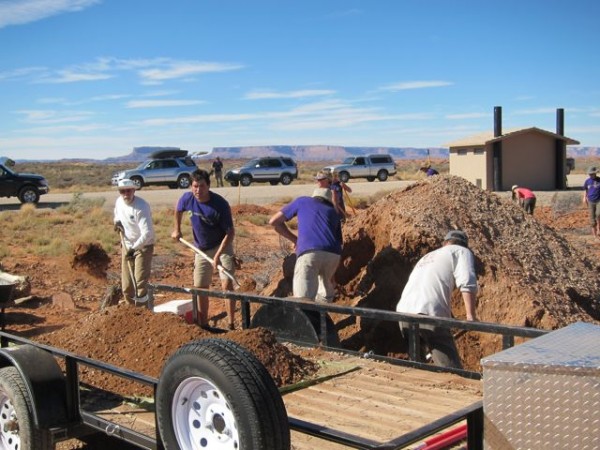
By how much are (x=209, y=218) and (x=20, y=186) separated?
68.8ft

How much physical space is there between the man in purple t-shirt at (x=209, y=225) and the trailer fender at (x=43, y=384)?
139 inches

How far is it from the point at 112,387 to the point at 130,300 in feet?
12.6

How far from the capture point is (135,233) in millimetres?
7812

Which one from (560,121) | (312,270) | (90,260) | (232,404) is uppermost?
(560,121)

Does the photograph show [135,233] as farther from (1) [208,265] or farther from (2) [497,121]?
(2) [497,121]

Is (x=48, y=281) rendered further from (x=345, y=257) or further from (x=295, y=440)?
(x=295, y=440)

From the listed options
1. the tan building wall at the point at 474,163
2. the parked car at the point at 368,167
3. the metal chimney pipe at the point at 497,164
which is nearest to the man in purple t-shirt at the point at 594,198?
the tan building wall at the point at 474,163

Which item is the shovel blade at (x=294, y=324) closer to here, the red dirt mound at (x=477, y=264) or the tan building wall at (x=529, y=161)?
the red dirt mound at (x=477, y=264)

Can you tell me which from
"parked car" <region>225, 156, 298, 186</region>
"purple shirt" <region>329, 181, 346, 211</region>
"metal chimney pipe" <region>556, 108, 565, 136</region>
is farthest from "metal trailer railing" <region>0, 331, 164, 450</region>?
"parked car" <region>225, 156, 298, 186</region>

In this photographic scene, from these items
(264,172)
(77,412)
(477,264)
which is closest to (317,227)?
(477,264)

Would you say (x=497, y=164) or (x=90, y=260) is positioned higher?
(x=497, y=164)

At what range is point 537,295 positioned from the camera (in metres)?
7.50

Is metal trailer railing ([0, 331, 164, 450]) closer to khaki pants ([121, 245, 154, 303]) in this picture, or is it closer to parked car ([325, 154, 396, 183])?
khaki pants ([121, 245, 154, 303])

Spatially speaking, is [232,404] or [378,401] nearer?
[232,404]
